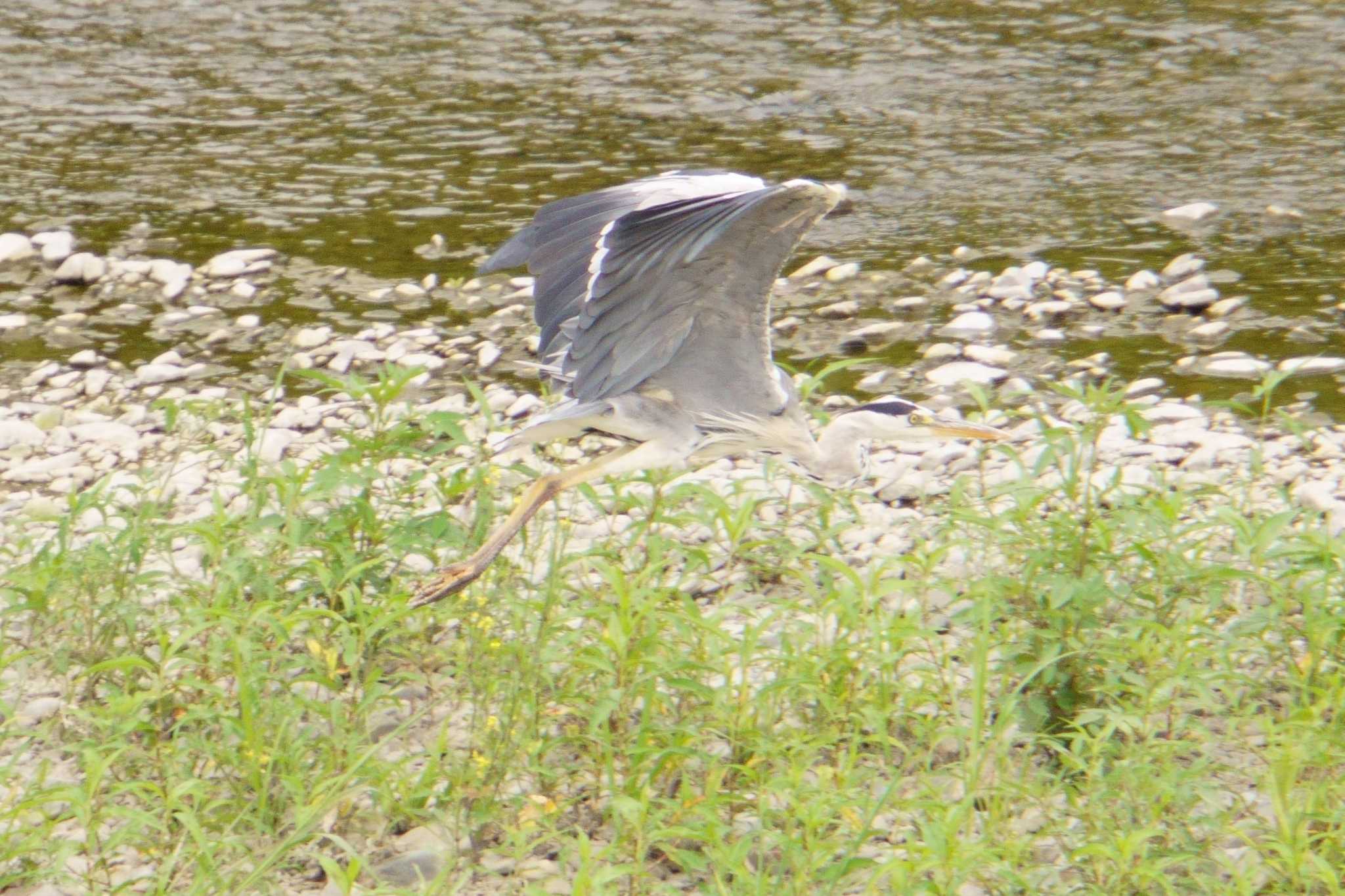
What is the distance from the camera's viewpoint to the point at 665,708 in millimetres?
3420

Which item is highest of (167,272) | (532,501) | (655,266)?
(655,266)

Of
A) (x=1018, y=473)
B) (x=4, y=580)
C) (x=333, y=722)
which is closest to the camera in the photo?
(x=333, y=722)

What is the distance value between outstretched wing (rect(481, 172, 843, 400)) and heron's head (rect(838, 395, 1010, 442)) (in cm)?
40

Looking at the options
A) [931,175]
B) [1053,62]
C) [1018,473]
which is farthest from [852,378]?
[1053,62]

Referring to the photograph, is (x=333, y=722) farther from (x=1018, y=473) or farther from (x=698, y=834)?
(x=1018, y=473)

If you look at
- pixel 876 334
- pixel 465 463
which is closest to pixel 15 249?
pixel 465 463

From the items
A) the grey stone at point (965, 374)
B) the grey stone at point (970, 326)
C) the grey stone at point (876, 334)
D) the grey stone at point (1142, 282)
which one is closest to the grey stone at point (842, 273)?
the grey stone at point (876, 334)

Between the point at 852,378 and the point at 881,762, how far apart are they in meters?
2.51

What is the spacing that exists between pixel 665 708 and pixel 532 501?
668 mm

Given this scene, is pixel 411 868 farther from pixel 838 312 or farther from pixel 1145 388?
pixel 838 312

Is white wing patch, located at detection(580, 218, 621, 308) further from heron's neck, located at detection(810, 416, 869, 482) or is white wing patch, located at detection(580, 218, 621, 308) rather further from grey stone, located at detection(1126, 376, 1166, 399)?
grey stone, located at detection(1126, 376, 1166, 399)

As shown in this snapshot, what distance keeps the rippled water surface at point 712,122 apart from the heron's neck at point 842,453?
2043 millimetres

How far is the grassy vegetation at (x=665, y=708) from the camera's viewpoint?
2939mm

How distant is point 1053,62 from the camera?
8.75 metres
